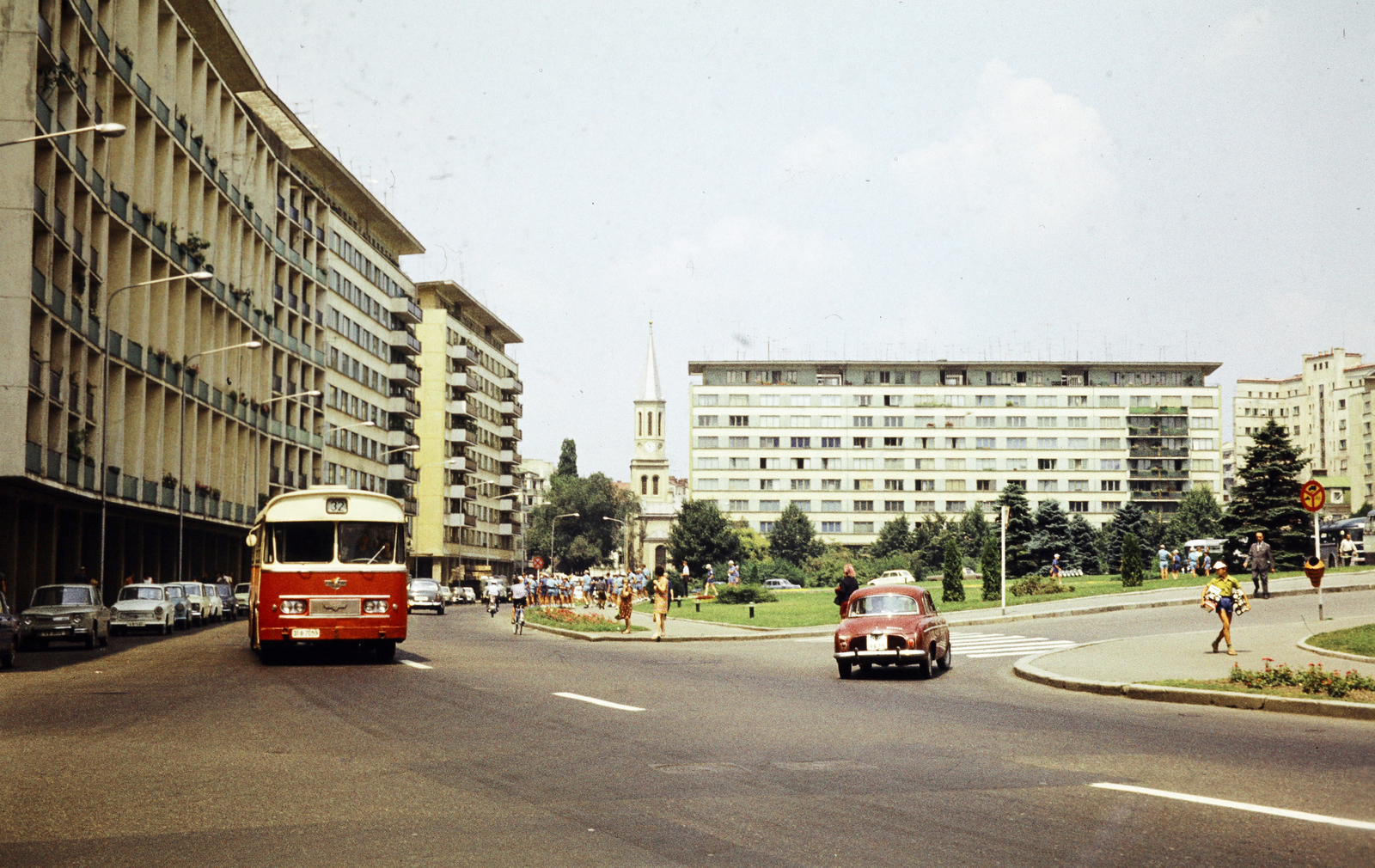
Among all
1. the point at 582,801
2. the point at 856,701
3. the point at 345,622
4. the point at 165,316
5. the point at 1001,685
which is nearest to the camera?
the point at 582,801

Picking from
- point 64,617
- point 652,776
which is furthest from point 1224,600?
point 64,617

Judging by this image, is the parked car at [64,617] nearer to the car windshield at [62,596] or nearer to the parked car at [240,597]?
the car windshield at [62,596]

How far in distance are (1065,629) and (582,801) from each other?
86.1 feet

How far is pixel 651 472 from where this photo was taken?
18275 cm

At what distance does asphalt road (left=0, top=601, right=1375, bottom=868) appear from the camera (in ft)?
23.1

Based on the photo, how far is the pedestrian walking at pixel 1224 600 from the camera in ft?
72.8

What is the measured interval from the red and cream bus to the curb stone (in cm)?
1064

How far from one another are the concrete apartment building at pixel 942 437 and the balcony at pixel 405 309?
155 ft

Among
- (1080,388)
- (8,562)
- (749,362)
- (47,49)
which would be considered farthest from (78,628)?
(1080,388)

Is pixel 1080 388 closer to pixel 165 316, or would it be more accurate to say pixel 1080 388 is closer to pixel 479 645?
pixel 165 316

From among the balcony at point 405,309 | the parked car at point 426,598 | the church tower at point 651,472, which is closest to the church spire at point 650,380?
the church tower at point 651,472

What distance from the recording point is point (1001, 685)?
1936cm

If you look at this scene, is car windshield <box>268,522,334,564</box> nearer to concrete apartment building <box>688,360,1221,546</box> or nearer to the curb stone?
the curb stone

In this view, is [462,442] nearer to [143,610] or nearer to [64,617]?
[143,610]
